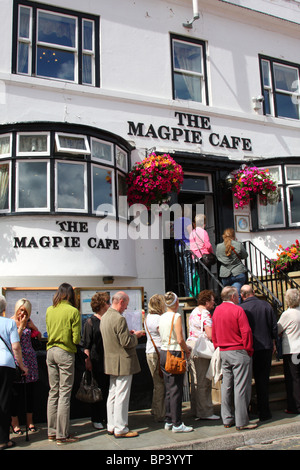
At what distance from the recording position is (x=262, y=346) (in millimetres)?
6336

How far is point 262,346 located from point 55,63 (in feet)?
23.6

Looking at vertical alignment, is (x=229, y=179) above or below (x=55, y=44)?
below

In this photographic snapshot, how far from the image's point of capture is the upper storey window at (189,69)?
10977 mm

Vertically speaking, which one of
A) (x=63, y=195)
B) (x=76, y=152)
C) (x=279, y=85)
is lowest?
(x=63, y=195)

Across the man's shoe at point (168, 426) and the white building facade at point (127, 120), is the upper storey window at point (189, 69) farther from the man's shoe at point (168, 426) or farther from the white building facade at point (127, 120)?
the man's shoe at point (168, 426)

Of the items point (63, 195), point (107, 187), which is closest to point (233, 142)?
point (107, 187)

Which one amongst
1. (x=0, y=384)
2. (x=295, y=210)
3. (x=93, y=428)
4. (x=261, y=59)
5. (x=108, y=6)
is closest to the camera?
(x=0, y=384)

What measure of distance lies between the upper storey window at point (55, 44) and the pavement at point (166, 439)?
275 inches

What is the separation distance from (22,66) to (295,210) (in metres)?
7.02

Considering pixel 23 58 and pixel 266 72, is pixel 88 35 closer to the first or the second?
pixel 23 58

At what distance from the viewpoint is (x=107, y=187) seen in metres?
8.96

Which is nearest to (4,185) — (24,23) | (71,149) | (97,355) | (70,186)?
(70,186)
